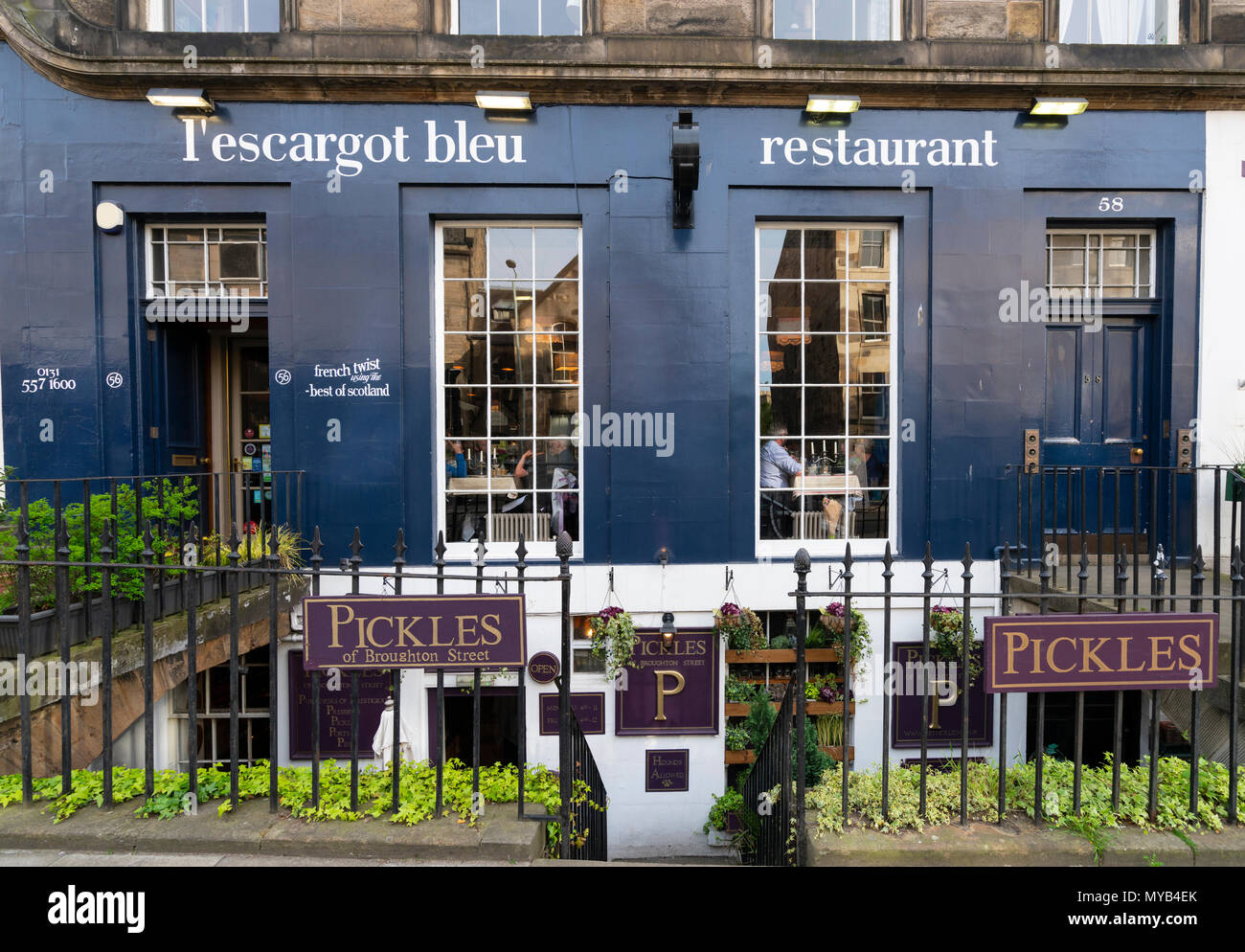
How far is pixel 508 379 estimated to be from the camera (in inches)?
267

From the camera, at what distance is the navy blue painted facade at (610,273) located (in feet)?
20.6

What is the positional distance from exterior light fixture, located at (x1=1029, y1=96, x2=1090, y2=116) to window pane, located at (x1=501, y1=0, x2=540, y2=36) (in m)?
4.94

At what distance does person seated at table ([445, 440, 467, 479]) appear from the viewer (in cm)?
675

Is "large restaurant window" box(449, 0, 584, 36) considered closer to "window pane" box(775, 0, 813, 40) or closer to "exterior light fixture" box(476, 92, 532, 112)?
"exterior light fixture" box(476, 92, 532, 112)

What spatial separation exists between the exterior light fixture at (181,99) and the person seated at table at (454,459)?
3.84 m

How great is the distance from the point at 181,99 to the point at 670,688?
23.8ft

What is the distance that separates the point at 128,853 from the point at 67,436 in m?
4.94

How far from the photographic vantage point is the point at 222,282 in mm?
6676

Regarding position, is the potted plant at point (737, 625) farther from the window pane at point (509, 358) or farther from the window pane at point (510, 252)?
the window pane at point (510, 252)

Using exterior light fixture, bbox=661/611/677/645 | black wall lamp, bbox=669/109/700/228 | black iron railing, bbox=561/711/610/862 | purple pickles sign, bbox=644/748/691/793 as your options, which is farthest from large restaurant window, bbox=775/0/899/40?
purple pickles sign, bbox=644/748/691/793

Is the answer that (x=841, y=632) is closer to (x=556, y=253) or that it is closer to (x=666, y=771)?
(x=666, y=771)

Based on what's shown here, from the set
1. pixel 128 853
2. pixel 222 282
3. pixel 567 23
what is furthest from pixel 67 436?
pixel 567 23

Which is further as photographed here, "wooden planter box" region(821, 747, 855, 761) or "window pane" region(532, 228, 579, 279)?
"window pane" region(532, 228, 579, 279)

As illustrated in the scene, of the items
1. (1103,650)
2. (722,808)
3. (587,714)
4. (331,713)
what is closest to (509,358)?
(587,714)
